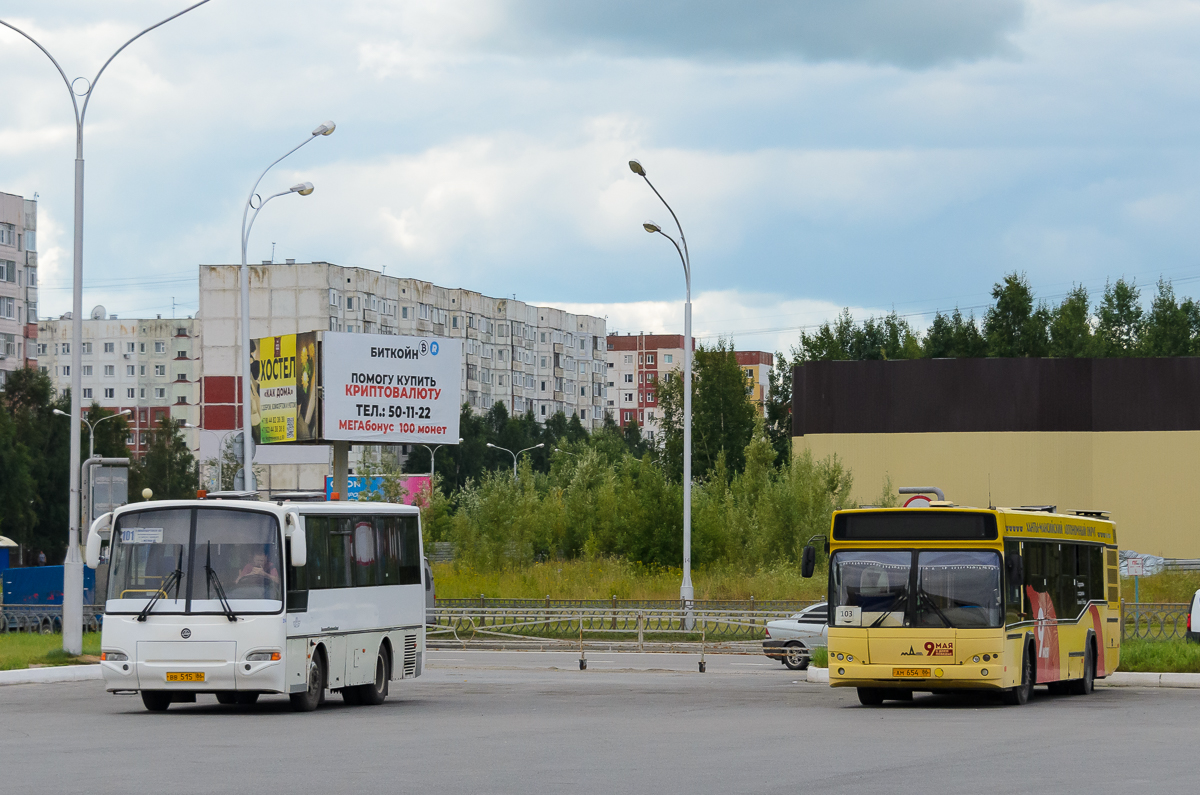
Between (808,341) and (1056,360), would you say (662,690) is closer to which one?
(1056,360)

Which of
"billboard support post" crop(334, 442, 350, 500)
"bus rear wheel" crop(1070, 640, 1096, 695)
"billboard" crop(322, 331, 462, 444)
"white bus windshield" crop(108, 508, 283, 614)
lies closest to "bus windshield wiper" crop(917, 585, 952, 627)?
"bus rear wheel" crop(1070, 640, 1096, 695)

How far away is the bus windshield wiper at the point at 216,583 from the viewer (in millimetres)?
19578

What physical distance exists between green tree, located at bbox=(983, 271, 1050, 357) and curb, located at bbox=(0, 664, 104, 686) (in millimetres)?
70428

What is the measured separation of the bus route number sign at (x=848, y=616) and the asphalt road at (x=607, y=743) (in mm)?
1145

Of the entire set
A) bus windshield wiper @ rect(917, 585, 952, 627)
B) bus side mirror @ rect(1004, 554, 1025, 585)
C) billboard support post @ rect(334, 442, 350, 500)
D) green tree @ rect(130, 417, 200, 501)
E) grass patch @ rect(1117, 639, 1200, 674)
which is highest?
green tree @ rect(130, 417, 200, 501)

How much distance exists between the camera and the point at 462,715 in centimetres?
1989

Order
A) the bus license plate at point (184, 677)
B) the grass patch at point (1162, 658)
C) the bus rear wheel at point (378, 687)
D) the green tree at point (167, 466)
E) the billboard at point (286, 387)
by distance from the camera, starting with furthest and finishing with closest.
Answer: the green tree at point (167, 466) < the billboard at point (286, 387) < the grass patch at point (1162, 658) < the bus rear wheel at point (378, 687) < the bus license plate at point (184, 677)

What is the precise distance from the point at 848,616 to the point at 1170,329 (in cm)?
7512

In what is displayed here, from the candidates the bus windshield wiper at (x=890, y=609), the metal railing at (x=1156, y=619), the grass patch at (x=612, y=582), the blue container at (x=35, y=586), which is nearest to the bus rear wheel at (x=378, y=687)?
the bus windshield wiper at (x=890, y=609)

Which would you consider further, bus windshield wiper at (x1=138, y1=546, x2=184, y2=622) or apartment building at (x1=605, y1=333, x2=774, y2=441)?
apartment building at (x1=605, y1=333, x2=774, y2=441)

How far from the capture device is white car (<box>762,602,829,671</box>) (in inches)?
1250

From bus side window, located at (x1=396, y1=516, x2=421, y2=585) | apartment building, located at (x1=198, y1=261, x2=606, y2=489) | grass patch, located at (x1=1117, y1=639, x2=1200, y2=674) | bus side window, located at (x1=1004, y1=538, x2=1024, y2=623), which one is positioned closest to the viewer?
bus side window, located at (x1=1004, y1=538, x2=1024, y2=623)

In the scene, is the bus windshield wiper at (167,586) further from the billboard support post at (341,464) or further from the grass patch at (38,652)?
the billboard support post at (341,464)

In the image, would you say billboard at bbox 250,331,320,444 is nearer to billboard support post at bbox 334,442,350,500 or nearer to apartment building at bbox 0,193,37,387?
billboard support post at bbox 334,442,350,500
